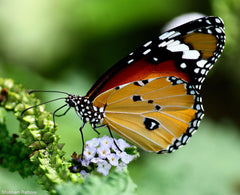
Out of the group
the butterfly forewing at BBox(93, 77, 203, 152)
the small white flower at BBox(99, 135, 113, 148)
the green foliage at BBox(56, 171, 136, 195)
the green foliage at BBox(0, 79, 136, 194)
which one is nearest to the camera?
the green foliage at BBox(56, 171, 136, 195)

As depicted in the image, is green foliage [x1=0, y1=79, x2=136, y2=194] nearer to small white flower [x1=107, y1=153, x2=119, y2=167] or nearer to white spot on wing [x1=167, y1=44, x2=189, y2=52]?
small white flower [x1=107, y1=153, x2=119, y2=167]

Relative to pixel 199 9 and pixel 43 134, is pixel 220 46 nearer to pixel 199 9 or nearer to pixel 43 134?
pixel 43 134

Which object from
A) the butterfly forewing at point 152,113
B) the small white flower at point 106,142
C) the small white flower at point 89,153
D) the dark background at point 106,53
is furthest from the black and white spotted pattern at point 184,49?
the dark background at point 106,53

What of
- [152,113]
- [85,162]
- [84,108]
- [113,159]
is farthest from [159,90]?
[85,162]

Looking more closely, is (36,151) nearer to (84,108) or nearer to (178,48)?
(84,108)

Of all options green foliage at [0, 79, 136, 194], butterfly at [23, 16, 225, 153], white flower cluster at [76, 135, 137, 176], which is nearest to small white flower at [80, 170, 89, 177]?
white flower cluster at [76, 135, 137, 176]

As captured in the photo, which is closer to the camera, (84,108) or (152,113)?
(84,108)
